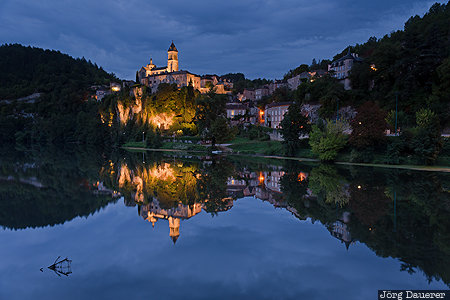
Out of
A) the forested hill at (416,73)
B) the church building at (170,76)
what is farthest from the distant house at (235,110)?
the forested hill at (416,73)

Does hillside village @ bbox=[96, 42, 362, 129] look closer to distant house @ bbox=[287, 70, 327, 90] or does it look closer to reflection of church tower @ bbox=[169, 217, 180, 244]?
distant house @ bbox=[287, 70, 327, 90]

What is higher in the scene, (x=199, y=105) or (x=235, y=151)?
(x=199, y=105)

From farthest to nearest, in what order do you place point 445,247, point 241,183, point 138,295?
point 241,183 → point 445,247 → point 138,295

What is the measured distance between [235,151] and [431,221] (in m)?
40.3

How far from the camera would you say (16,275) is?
26.9ft

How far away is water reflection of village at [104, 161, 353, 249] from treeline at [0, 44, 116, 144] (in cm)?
7396

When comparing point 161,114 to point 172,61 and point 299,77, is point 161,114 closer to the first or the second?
point 299,77

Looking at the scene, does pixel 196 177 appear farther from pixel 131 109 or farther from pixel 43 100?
pixel 43 100

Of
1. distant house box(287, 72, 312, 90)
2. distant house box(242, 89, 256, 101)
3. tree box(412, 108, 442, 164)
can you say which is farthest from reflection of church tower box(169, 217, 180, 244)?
distant house box(242, 89, 256, 101)

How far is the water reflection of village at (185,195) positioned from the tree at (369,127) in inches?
414

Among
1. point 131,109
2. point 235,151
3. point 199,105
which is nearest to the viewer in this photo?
point 235,151

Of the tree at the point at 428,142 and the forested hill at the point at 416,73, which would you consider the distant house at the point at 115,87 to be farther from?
the tree at the point at 428,142

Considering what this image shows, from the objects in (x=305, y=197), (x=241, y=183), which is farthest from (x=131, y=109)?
(x=305, y=197)

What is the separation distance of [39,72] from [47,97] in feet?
90.5
